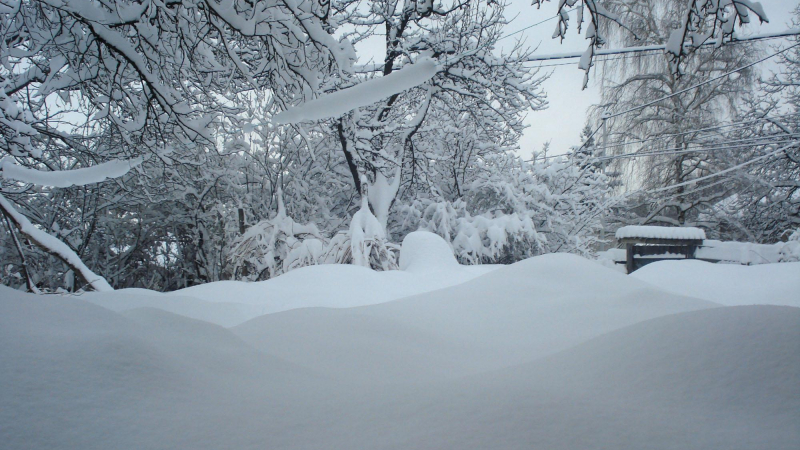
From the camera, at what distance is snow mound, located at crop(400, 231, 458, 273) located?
14.0 feet

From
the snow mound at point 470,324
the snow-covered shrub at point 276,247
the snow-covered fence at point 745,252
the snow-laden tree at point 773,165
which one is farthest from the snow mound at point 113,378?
the snow-laden tree at point 773,165

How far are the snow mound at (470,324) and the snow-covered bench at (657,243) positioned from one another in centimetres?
553

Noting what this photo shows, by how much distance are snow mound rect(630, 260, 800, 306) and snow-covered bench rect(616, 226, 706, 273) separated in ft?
11.3

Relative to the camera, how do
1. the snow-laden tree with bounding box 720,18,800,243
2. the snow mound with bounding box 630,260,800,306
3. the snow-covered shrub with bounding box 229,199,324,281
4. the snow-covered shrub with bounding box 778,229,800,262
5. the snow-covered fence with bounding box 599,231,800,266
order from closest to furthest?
the snow mound with bounding box 630,260,800,306 < the snow-covered shrub with bounding box 229,199,324,281 < the snow-covered shrub with bounding box 778,229,800,262 < the snow-covered fence with bounding box 599,231,800,266 < the snow-laden tree with bounding box 720,18,800,243

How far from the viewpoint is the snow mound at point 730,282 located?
2.90 meters

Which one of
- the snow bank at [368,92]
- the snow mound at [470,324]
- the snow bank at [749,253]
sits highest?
the snow bank at [368,92]

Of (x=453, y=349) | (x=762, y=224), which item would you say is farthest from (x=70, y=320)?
(x=762, y=224)

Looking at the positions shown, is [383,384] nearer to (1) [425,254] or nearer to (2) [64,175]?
(2) [64,175]

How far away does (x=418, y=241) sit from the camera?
456 centimetres

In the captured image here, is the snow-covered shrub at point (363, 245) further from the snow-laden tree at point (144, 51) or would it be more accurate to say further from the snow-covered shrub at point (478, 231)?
the snow-laden tree at point (144, 51)

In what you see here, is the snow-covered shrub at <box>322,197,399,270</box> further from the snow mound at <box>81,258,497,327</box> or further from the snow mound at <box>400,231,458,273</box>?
the snow mound at <box>81,258,497,327</box>

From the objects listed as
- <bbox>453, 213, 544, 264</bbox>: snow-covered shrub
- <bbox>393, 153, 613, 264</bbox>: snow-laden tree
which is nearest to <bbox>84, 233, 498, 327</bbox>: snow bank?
<bbox>453, 213, 544, 264</bbox>: snow-covered shrub

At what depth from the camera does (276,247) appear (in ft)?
19.7

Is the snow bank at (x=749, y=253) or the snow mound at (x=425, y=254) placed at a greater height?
the snow mound at (x=425, y=254)
